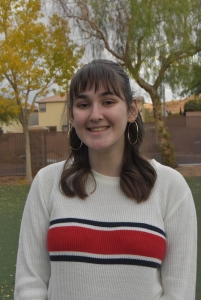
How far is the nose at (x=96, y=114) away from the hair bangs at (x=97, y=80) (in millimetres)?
69

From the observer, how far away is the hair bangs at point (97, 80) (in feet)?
5.96

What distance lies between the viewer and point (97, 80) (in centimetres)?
181

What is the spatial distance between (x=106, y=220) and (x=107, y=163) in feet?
0.82

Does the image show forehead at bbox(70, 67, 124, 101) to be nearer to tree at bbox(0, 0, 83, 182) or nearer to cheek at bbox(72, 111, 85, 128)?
cheek at bbox(72, 111, 85, 128)

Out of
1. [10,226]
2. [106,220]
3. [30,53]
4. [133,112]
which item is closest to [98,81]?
[133,112]

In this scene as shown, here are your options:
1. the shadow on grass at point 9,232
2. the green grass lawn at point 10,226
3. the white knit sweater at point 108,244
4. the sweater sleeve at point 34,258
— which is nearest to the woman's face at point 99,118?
the white knit sweater at point 108,244

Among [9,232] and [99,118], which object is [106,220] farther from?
[9,232]

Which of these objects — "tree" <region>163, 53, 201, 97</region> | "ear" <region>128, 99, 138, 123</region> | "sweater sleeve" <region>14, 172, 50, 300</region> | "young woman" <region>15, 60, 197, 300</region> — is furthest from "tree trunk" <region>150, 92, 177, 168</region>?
"sweater sleeve" <region>14, 172, 50, 300</region>

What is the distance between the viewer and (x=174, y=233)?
178 centimetres

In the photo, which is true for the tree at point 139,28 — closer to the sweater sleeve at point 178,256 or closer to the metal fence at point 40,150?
the metal fence at point 40,150

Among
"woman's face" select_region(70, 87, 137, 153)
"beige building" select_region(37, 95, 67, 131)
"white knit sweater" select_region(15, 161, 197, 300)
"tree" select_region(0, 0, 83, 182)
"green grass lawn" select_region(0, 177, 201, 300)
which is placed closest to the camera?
"white knit sweater" select_region(15, 161, 197, 300)

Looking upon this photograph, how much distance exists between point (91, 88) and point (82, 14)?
18.1 metres

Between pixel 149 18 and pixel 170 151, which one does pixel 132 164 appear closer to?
pixel 149 18

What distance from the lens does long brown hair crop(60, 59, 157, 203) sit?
71.6 inches
